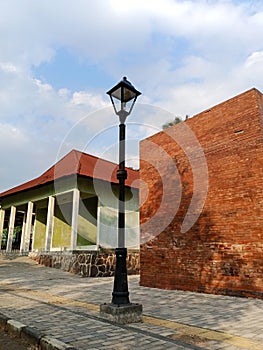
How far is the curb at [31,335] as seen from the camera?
11.0 feet

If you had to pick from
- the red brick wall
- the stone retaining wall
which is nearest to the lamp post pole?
the red brick wall

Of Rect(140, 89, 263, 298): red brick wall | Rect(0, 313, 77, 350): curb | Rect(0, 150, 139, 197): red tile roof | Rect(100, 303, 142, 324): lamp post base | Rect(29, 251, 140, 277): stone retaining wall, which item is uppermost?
Rect(0, 150, 139, 197): red tile roof

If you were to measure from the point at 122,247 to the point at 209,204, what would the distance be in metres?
3.48

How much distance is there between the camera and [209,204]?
787 centimetres

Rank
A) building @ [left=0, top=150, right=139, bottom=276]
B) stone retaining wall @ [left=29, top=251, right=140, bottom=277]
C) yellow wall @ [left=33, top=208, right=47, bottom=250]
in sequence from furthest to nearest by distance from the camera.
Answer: yellow wall @ [left=33, top=208, right=47, bottom=250] → building @ [left=0, top=150, right=139, bottom=276] → stone retaining wall @ [left=29, top=251, right=140, bottom=277]

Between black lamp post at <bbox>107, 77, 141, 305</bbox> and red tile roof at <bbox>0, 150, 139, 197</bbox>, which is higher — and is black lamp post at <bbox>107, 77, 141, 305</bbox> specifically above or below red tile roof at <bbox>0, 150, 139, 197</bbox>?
below

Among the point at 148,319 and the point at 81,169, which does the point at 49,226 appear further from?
the point at 148,319

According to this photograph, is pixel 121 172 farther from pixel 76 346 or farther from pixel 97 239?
pixel 97 239

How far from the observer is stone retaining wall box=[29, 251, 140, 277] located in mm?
12172

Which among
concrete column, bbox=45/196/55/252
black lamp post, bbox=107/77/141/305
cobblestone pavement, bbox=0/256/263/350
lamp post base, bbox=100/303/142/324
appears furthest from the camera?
concrete column, bbox=45/196/55/252

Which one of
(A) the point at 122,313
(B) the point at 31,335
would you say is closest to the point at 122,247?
(A) the point at 122,313

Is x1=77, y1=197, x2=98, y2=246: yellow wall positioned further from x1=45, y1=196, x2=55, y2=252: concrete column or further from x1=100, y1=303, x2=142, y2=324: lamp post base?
x1=100, y1=303, x2=142, y2=324: lamp post base

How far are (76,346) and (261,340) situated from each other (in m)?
2.23

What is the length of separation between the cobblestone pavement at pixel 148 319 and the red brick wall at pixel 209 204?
560 mm
